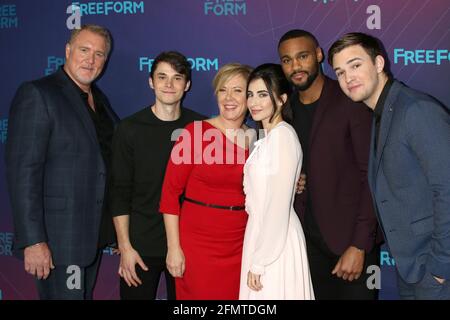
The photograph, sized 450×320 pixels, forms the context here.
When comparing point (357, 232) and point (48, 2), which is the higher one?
point (48, 2)

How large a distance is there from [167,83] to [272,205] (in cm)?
108

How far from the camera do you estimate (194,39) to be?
3.65 metres

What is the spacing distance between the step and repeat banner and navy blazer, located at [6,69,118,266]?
885 mm

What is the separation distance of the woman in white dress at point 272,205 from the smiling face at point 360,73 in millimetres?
335

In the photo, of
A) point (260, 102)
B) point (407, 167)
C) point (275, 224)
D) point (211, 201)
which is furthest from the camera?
point (211, 201)

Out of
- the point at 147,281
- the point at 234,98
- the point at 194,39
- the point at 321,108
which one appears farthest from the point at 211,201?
the point at 194,39

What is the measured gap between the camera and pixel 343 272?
2873 millimetres

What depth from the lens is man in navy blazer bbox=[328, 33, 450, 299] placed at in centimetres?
219

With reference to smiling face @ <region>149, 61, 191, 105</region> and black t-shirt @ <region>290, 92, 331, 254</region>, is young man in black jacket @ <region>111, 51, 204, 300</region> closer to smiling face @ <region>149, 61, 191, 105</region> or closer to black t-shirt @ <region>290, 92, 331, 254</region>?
smiling face @ <region>149, 61, 191, 105</region>

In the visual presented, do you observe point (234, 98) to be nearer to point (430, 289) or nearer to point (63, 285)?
point (430, 289)

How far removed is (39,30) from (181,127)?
180cm
